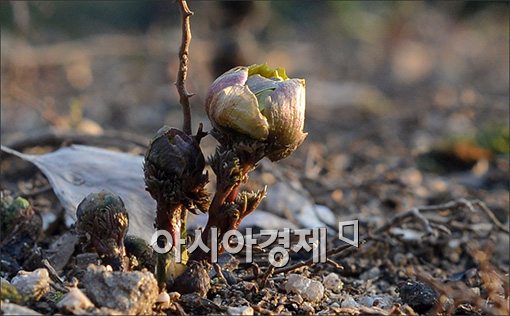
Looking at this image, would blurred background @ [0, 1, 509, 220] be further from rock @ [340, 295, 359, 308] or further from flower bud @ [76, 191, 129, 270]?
flower bud @ [76, 191, 129, 270]

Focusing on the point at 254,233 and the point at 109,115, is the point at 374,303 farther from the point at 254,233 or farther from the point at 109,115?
the point at 109,115

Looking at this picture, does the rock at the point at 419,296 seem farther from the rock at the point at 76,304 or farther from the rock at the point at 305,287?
the rock at the point at 76,304

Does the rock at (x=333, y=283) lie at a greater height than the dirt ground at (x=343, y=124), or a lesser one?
lesser

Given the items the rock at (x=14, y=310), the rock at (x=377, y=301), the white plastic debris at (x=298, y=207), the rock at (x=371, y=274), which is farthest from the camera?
the white plastic debris at (x=298, y=207)

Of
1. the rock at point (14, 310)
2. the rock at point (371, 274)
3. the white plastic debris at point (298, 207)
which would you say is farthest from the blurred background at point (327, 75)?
the rock at point (14, 310)

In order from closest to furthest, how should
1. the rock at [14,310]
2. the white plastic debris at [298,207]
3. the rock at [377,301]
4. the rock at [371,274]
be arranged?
the rock at [14,310], the rock at [377,301], the rock at [371,274], the white plastic debris at [298,207]

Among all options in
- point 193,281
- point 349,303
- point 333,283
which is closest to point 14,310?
point 193,281

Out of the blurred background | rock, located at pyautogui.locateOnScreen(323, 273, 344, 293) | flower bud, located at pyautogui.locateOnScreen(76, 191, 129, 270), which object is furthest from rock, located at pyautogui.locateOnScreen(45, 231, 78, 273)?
the blurred background
